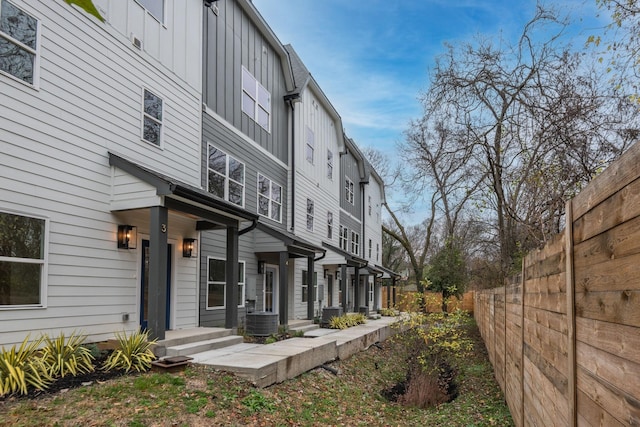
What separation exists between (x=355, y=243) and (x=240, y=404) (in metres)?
19.3

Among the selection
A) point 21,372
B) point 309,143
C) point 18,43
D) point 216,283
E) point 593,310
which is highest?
point 309,143

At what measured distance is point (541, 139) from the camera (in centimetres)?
766

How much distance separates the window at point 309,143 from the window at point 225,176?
5.13 m

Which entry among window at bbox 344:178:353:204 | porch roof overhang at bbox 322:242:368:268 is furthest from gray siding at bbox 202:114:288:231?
window at bbox 344:178:353:204

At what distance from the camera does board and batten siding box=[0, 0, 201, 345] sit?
20.8 feet

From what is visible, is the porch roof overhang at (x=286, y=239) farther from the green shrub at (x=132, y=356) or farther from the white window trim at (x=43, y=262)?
the white window trim at (x=43, y=262)

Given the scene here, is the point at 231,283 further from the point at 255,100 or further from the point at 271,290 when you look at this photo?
the point at 255,100

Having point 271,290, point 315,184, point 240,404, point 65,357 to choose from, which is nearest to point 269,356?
point 240,404

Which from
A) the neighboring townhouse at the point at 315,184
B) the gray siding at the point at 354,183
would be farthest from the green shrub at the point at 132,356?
the gray siding at the point at 354,183

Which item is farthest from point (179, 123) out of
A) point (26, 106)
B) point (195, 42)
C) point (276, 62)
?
point (276, 62)

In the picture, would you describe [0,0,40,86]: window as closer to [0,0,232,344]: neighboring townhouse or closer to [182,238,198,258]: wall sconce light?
[0,0,232,344]: neighboring townhouse

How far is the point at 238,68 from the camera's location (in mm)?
12500

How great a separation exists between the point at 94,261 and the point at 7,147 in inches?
86.8

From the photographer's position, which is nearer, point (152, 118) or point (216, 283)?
point (152, 118)
